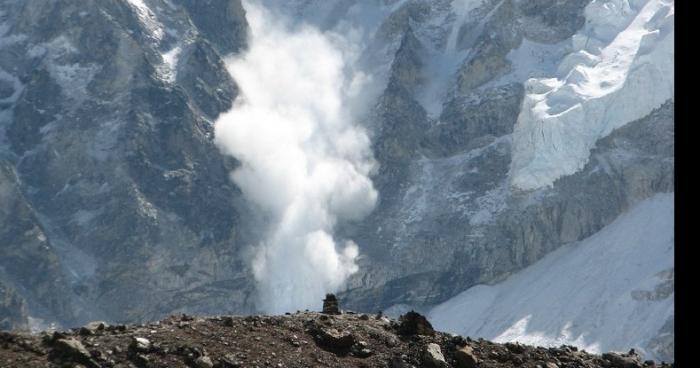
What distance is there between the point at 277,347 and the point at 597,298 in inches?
5866

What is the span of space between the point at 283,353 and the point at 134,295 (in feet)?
563

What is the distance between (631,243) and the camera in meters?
189

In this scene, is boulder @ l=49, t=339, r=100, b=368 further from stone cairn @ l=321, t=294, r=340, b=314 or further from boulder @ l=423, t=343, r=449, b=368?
stone cairn @ l=321, t=294, r=340, b=314

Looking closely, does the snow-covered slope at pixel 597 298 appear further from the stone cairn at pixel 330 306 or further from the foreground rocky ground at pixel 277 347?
the foreground rocky ground at pixel 277 347

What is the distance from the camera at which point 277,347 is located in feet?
94.2

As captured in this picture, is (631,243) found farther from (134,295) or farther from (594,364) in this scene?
(594,364)

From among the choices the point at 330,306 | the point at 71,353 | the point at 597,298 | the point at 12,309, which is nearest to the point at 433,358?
the point at 330,306

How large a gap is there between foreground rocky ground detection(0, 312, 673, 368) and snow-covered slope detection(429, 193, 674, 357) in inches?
4769

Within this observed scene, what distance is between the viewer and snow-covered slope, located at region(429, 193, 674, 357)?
534 feet

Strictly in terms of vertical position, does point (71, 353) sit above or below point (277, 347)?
below

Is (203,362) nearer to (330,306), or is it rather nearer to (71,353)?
(71,353)

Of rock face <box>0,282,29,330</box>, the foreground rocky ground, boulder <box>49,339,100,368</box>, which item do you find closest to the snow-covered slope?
rock face <box>0,282,29,330</box>
